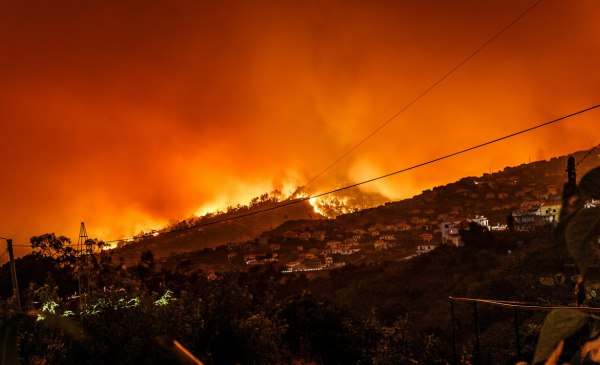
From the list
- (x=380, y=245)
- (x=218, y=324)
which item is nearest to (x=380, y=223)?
(x=380, y=245)

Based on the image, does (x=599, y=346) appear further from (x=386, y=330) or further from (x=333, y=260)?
(x=333, y=260)

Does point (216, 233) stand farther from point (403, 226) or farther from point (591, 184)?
point (591, 184)

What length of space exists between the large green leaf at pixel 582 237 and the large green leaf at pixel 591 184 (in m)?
0.01

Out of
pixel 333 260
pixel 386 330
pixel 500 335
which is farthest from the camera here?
pixel 333 260

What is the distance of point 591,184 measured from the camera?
30 cm

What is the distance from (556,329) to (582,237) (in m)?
0.06

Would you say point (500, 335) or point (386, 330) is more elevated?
point (386, 330)

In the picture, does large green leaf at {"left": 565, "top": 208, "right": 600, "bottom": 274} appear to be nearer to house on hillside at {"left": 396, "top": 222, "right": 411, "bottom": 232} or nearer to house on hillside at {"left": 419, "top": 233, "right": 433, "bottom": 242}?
house on hillside at {"left": 419, "top": 233, "right": 433, "bottom": 242}

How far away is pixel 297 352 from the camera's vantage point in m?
8.27

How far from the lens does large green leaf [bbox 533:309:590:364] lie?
1.05 ft

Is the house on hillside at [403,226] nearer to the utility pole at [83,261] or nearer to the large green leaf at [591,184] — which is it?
the utility pole at [83,261]

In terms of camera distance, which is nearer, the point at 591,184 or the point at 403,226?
the point at 591,184

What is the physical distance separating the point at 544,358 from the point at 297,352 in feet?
27.5

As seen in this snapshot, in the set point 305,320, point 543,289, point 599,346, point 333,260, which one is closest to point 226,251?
point 333,260
